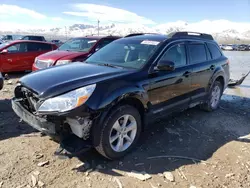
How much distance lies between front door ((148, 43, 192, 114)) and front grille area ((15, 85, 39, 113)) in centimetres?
170

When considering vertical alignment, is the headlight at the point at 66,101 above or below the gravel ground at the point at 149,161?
above

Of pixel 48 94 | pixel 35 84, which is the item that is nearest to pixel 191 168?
pixel 48 94

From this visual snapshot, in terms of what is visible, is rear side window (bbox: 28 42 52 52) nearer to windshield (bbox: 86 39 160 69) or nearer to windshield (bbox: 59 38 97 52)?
windshield (bbox: 59 38 97 52)

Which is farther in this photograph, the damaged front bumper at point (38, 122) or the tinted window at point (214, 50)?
the tinted window at point (214, 50)

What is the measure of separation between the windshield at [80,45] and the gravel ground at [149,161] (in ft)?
14.3

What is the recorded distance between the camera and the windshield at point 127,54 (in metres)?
4.06

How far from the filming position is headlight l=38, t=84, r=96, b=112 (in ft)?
9.71

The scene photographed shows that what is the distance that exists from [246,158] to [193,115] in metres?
1.90

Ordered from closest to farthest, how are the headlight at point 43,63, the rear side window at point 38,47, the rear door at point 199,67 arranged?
the rear door at point 199,67 → the headlight at point 43,63 → the rear side window at point 38,47

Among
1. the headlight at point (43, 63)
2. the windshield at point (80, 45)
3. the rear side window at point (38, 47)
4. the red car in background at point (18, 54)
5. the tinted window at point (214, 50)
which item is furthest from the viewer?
the rear side window at point (38, 47)

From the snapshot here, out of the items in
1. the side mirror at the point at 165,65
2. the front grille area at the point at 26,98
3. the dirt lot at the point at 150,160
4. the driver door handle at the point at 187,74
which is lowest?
the dirt lot at the point at 150,160

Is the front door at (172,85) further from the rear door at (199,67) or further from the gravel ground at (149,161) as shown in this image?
the gravel ground at (149,161)

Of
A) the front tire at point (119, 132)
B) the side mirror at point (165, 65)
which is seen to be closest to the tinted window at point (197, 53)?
the side mirror at point (165, 65)

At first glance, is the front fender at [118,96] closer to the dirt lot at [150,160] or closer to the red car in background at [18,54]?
the dirt lot at [150,160]
